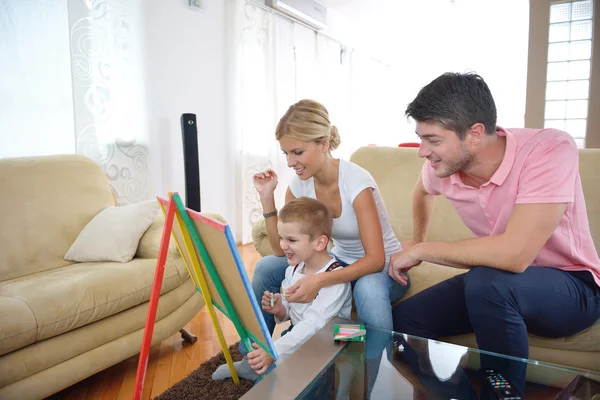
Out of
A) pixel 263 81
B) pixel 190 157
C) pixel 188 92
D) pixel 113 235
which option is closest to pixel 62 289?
pixel 113 235

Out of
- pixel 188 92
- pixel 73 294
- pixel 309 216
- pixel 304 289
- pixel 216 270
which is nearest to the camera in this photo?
pixel 216 270

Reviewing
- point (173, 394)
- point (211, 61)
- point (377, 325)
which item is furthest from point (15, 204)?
point (211, 61)

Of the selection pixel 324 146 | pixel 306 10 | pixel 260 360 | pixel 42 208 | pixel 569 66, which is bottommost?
pixel 260 360

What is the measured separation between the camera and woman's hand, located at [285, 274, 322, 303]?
1309 millimetres

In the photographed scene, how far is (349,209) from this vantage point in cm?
150

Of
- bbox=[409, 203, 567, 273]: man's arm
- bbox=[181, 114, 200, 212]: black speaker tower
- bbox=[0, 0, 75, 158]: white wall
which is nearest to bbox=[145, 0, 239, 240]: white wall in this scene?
bbox=[181, 114, 200, 212]: black speaker tower

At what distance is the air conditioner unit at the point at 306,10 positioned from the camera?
4422mm

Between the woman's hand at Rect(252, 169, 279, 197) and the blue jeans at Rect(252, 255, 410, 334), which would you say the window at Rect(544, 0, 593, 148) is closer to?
the blue jeans at Rect(252, 255, 410, 334)

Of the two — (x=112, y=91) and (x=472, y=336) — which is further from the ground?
(x=112, y=91)

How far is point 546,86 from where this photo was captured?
11.7 feet

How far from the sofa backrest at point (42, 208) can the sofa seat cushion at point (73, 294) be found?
0.32ft

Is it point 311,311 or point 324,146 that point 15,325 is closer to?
point 311,311

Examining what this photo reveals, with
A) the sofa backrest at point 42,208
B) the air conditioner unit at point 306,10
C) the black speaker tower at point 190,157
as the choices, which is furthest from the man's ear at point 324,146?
the air conditioner unit at point 306,10

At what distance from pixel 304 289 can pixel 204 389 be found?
1.93 feet
